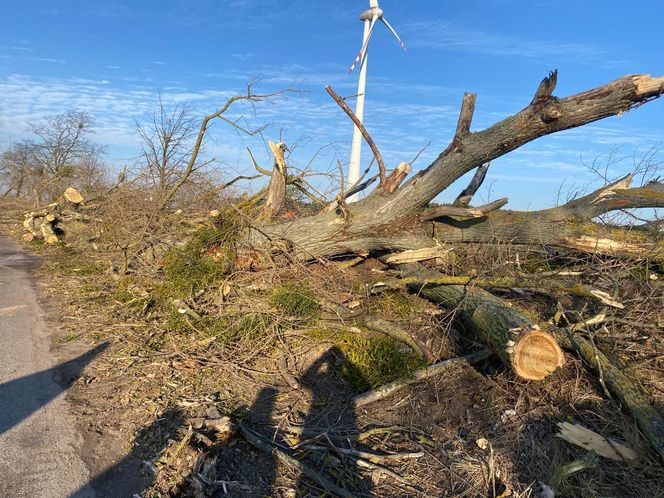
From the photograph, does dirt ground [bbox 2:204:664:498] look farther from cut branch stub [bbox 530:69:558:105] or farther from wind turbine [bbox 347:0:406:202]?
wind turbine [bbox 347:0:406:202]

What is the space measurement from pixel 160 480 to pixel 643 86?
5555mm

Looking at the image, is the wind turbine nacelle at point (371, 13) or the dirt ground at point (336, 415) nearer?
the dirt ground at point (336, 415)

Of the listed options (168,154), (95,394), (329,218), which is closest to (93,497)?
(95,394)

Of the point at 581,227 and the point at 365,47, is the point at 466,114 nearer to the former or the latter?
the point at 581,227

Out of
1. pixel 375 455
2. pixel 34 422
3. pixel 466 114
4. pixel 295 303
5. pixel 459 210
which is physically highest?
pixel 466 114


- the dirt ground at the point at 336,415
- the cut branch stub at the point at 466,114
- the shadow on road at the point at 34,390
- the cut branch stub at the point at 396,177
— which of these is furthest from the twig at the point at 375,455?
the cut branch stub at the point at 466,114

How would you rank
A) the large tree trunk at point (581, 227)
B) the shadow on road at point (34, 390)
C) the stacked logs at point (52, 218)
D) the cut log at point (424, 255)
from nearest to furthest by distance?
1. the shadow on road at point (34, 390)
2. the large tree trunk at point (581, 227)
3. the cut log at point (424, 255)
4. the stacked logs at point (52, 218)

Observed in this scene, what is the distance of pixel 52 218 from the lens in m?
11.9

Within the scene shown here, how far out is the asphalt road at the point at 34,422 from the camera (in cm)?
285

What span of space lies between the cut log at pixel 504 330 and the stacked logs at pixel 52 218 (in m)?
10.0

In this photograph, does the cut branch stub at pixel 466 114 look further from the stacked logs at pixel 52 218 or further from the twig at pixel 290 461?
the stacked logs at pixel 52 218

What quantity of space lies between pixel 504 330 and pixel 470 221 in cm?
255

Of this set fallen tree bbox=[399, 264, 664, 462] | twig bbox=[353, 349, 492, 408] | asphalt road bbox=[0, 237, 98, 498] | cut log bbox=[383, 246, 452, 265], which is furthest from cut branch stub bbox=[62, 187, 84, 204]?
fallen tree bbox=[399, 264, 664, 462]

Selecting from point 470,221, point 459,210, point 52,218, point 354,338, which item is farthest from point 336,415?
point 52,218
